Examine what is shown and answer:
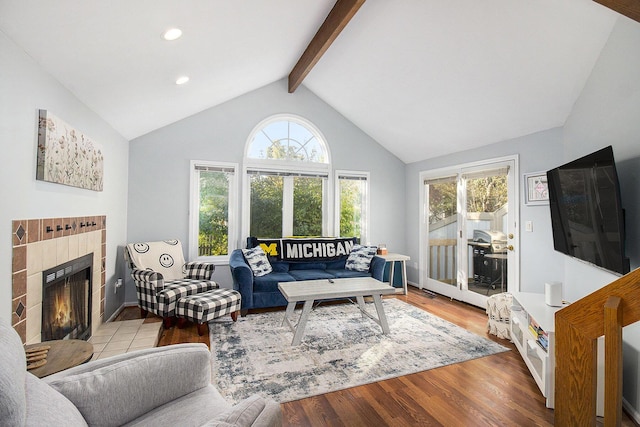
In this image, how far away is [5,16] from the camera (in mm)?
1497

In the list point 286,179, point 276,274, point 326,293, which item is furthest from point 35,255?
point 286,179

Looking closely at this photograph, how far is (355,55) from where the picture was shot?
12.0 ft

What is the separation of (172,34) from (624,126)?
317 centimetres

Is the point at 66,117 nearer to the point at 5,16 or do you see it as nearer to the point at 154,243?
the point at 5,16

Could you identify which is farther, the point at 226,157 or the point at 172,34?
→ the point at 226,157

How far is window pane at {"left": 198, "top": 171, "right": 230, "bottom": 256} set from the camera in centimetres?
447

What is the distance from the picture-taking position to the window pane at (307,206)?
16.3ft

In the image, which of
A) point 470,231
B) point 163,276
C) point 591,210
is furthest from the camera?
point 470,231

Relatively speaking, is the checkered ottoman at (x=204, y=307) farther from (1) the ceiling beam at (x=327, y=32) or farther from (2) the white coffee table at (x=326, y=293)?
(1) the ceiling beam at (x=327, y=32)

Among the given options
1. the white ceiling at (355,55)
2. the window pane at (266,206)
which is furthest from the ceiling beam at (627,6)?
the window pane at (266,206)

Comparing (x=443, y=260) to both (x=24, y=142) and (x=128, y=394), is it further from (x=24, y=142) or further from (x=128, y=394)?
(x=24, y=142)

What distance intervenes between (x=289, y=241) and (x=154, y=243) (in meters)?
1.70

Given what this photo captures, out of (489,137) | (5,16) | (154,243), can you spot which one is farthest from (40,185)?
(489,137)

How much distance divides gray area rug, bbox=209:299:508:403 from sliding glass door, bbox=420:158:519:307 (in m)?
0.97
